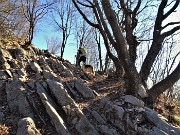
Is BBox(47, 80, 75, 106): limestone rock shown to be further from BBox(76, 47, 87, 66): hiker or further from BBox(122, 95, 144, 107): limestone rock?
BBox(76, 47, 87, 66): hiker

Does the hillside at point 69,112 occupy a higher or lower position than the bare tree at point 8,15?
lower

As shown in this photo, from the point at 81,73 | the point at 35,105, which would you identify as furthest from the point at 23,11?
the point at 35,105

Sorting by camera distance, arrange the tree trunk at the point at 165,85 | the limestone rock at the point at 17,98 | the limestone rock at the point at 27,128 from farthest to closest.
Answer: the tree trunk at the point at 165,85, the limestone rock at the point at 17,98, the limestone rock at the point at 27,128

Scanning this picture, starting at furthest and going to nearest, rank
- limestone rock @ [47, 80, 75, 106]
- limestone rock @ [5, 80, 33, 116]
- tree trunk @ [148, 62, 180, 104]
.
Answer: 1. tree trunk @ [148, 62, 180, 104]
2. limestone rock @ [47, 80, 75, 106]
3. limestone rock @ [5, 80, 33, 116]

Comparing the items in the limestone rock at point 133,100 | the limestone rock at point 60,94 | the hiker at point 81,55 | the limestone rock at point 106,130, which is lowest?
the limestone rock at point 106,130

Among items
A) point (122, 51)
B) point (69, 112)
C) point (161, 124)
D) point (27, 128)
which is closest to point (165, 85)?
point (161, 124)

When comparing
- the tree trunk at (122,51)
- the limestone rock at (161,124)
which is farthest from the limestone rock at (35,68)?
the limestone rock at (161,124)

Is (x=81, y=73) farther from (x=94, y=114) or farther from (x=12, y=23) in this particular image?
(x=12, y=23)

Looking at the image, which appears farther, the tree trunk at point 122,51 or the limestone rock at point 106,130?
the tree trunk at point 122,51

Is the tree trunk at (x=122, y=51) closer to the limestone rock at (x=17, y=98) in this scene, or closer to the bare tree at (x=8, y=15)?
the limestone rock at (x=17, y=98)

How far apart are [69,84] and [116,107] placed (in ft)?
7.97

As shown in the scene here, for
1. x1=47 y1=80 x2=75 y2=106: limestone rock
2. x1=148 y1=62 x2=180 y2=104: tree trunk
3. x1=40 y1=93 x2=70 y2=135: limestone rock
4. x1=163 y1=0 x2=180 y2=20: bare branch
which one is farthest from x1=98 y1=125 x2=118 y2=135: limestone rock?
x1=163 y1=0 x2=180 y2=20: bare branch

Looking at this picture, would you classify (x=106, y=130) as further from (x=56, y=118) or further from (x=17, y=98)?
(x=17, y=98)

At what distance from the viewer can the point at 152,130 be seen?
5707 mm
